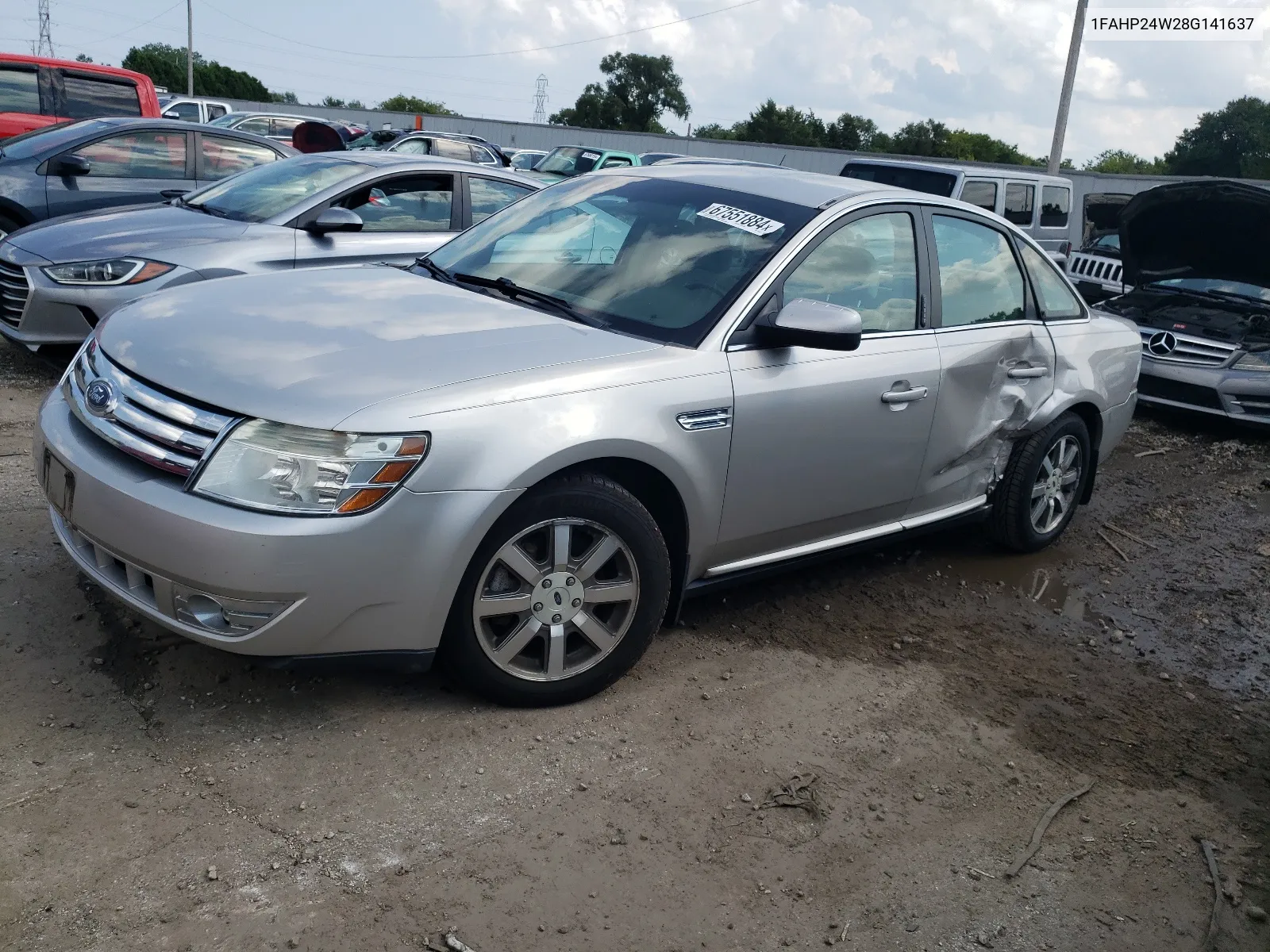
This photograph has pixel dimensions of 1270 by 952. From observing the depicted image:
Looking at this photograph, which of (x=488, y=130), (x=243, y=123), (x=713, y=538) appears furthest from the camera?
(x=488, y=130)

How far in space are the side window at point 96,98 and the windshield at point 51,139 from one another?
9.88 feet

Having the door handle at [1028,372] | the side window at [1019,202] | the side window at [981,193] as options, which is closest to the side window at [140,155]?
the door handle at [1028,372]

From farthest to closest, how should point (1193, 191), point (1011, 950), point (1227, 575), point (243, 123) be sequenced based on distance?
point (243, 123)
point (1193, 191)
point (1227, 575)
point (1011, 950)

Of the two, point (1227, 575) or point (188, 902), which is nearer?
point (188, 902)

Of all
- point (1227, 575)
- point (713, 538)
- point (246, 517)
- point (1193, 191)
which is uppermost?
point (1193, 191)

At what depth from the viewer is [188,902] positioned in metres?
2.57

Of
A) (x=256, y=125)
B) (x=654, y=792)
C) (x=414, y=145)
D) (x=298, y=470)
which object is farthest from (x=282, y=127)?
(x=654, y=792)

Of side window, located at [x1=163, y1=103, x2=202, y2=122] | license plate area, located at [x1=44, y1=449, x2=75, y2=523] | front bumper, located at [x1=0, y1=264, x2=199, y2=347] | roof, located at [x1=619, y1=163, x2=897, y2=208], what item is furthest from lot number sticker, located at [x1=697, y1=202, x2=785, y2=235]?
side window, located at [x1=163, y1=103, x2=202, y2=122]

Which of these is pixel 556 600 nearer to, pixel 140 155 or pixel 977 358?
pixel 977 358

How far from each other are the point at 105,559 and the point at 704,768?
6.05 feet

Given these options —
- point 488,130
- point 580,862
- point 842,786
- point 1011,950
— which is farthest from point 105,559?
point 488,130

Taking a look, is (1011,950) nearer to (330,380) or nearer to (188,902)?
(188,902)

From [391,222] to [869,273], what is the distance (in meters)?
3.75

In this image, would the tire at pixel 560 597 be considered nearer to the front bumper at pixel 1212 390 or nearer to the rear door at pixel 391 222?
the rear door at pixel 391 222
